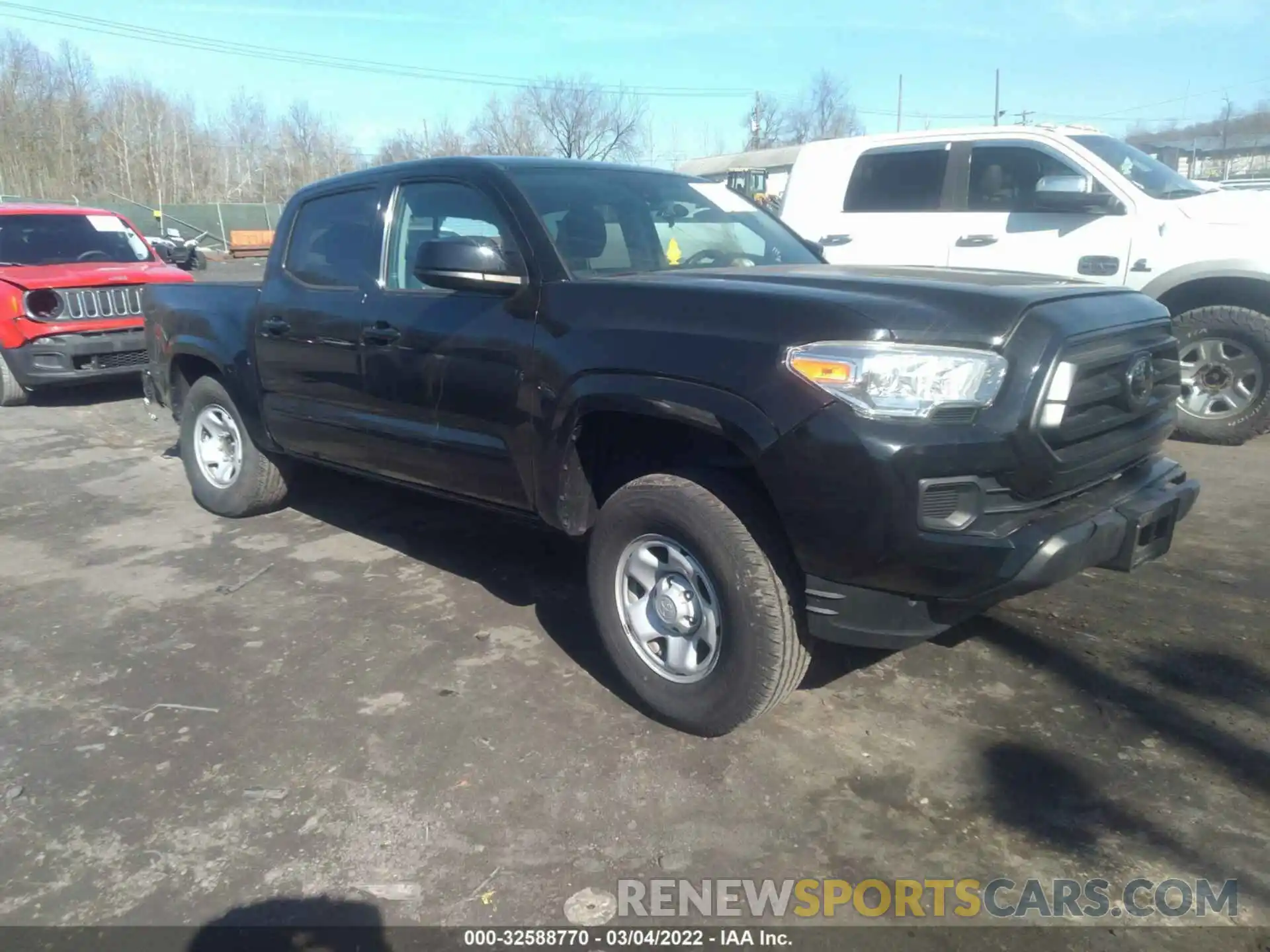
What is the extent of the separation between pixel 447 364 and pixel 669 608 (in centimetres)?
134

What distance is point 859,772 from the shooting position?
2939 millimetres

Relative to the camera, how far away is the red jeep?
8.87 meters

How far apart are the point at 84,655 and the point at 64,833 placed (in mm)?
1299

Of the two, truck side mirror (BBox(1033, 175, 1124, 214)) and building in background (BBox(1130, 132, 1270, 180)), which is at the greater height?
building in background (BBox(1130, 132, 1270, 180))

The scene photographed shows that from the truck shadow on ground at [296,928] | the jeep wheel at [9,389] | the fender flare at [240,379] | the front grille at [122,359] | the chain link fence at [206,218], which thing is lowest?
the truck shadow on ground at [296,928]

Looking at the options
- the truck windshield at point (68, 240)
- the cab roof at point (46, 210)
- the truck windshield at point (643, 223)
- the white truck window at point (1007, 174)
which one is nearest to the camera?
the truck windshield at point (643, 223)

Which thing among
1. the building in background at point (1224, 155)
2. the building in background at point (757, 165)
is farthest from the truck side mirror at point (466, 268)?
the building in background at point (757, 165)

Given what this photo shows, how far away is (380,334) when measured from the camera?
404cm

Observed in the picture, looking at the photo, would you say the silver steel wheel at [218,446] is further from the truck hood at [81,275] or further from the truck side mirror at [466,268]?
the truck hood at [81,275]

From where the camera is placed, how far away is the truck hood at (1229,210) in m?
6.19

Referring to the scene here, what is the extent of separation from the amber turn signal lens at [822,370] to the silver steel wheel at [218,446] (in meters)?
3.89

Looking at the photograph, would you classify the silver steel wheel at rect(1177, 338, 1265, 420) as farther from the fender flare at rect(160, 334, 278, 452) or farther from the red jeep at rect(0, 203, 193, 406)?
the red jeep at rect(0, 203, 193, 406)

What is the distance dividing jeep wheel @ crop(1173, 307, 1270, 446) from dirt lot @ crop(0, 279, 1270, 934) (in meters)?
1.85

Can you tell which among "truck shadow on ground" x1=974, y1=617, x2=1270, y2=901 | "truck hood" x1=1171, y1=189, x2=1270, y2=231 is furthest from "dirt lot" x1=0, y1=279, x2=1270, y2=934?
"truck hood" x1=1171, y1=189, x2=1270, y2=231
